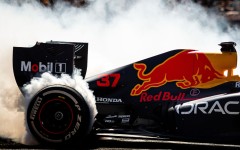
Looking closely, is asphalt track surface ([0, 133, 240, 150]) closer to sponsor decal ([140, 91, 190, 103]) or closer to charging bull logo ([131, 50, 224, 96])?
sponsor decal ([140, 91, 190, 103])

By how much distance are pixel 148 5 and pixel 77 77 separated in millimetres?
5588

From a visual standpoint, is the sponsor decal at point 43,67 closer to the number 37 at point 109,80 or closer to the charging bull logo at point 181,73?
the number 37 at point 109,80

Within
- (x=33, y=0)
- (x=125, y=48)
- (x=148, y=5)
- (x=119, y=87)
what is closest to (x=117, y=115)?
(x=119, y=87)

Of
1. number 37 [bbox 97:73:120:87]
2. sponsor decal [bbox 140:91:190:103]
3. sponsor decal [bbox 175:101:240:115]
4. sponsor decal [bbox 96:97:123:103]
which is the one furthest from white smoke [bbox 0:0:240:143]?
sponsor decal [bbox 175:101:240:115]

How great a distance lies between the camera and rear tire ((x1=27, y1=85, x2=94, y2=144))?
7297 millimetres

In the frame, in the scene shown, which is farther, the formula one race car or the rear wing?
the rear wing

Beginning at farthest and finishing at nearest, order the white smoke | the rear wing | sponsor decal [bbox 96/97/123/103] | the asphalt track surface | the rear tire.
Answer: the white smoke → sponsor decal [bbox 96/97/123/103] → the rear wing → the asphalt track surface → the rear tire

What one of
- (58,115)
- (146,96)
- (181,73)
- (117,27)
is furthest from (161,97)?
(117,27)

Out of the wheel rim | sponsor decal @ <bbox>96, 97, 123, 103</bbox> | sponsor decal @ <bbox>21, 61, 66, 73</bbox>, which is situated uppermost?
sponsor decal @ <bbox>21, 61, 66, 73</bbox>

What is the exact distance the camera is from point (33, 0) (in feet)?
38.4

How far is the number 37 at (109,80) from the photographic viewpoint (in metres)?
7.84

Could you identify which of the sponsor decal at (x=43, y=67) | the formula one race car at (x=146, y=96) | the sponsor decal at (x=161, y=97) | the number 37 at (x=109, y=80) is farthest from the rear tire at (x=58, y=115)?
the sponsor decal at (x=161, y=97)

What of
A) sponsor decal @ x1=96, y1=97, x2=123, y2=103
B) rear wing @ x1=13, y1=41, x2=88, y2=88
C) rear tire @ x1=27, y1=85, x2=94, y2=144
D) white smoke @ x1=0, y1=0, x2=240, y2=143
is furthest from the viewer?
white smoke @ x1=0, y1=0, x2=240, y2=143

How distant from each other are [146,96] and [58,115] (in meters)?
1.25
